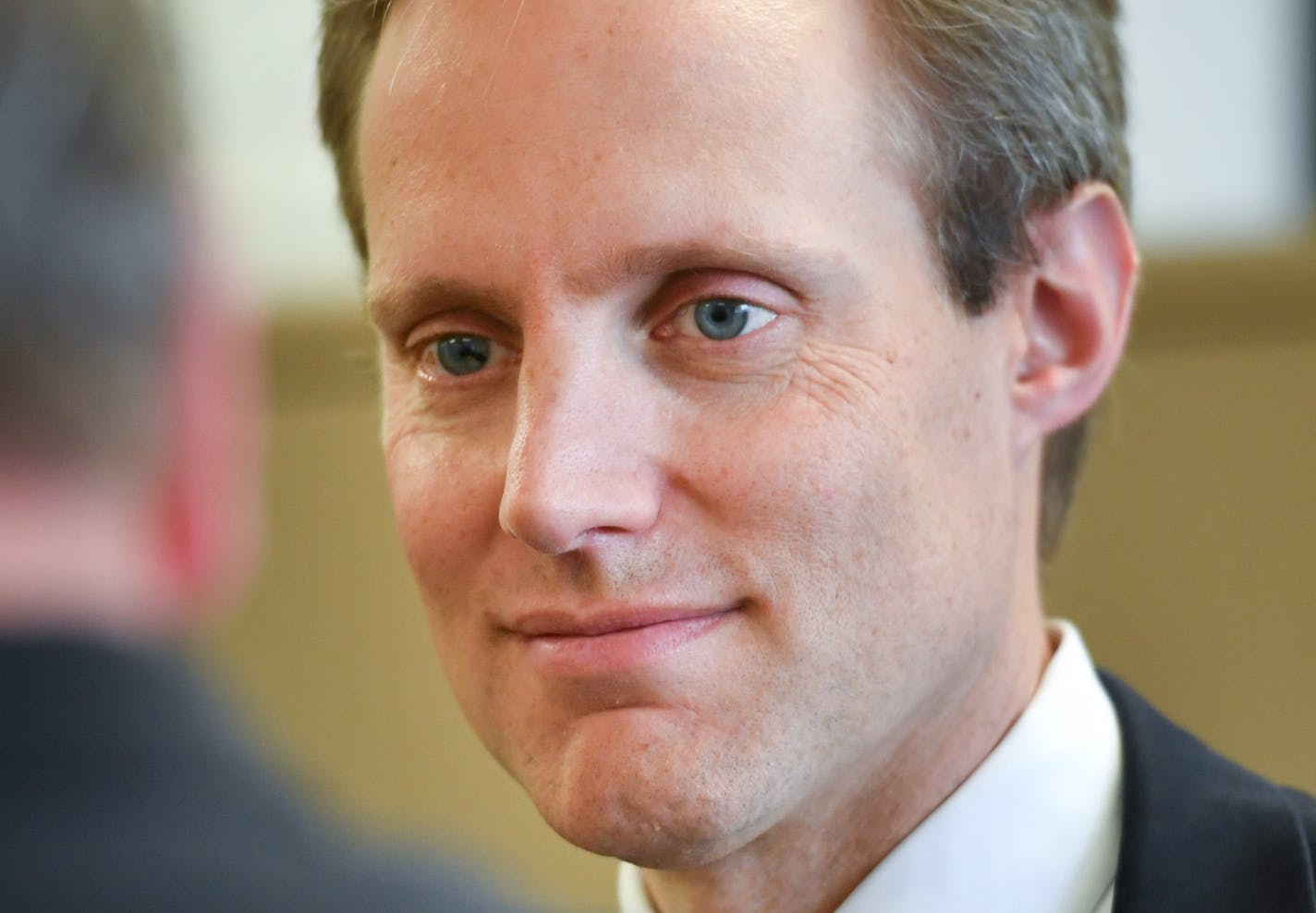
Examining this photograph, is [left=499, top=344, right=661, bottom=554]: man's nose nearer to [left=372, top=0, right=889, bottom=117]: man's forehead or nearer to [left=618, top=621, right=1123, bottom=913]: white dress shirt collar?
[left=372, top=0, right=889, bottom=117]: man's forehead

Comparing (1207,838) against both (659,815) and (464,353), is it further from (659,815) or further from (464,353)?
(464,353)

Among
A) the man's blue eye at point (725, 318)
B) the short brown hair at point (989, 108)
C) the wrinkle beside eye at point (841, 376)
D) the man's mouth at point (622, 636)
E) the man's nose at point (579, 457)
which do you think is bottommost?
the man's mouth at point (622, 636)

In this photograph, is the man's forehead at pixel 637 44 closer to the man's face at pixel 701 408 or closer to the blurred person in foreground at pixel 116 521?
the man's face at pixel 701 408

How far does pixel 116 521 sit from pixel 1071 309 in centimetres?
99

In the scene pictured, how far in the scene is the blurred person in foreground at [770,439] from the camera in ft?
5.46

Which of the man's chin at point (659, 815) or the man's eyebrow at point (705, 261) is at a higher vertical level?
the man's eyebrow at point (705, 261)

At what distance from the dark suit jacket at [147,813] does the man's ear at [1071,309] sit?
2.59 feet

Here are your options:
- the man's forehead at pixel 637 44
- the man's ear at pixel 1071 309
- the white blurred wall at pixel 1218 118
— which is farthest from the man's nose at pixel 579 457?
the white blurred wall at pixel 1218 118

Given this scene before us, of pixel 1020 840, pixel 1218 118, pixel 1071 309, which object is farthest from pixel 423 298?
pixel 1218 118

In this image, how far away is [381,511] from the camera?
4.91 m

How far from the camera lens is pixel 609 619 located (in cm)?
168

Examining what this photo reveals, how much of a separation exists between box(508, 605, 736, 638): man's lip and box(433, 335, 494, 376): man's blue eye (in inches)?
10.9

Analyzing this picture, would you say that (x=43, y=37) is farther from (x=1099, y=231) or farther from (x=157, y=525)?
(x=1099, y=231)

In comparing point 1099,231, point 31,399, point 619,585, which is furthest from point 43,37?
point 1099,231
